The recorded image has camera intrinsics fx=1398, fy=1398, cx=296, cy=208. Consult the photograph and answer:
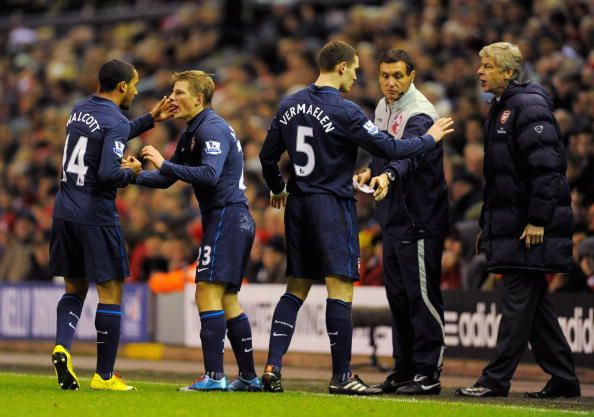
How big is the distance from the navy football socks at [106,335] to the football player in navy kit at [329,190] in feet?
3.68

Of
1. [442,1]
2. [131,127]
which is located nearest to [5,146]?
[442,1]

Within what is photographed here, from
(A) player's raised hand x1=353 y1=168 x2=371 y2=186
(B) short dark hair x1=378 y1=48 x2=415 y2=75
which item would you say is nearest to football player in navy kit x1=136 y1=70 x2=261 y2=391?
(A) player's raised hand x1=353 y1=168 x2=371 y2=186

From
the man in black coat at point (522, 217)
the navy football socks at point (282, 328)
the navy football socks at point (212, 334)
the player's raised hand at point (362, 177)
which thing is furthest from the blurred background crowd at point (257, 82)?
the navy football socks at point (212, 334)

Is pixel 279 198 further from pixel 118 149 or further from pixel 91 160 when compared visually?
pixel 91 160

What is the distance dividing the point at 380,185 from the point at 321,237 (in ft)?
1.79

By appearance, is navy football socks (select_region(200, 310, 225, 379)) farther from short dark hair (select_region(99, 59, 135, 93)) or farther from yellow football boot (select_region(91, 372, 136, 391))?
short dark hair (select_region(99, 59, 135, 93))

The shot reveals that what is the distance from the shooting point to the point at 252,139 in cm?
1978

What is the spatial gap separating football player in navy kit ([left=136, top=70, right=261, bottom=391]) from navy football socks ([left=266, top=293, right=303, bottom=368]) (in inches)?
8.7

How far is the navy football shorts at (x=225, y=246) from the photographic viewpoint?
9656 millimetres

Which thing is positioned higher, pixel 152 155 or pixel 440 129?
pixel 440 129

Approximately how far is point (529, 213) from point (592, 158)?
14.6ft

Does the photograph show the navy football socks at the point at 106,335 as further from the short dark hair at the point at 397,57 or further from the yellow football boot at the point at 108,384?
the short dark hair at the point at 397,57

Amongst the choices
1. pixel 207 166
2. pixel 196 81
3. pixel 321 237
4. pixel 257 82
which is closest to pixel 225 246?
pixel 207 166

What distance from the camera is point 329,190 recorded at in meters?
9.65
